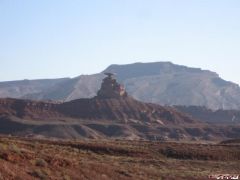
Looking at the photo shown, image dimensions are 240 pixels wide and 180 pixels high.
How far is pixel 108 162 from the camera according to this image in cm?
3666

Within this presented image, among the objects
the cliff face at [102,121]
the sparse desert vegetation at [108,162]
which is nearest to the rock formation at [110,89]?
the cliff face at [102,121]

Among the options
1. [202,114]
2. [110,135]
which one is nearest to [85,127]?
[110,135]

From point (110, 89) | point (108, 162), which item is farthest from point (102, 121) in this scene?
point (108, 162)

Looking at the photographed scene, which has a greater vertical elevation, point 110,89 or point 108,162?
point 110,89

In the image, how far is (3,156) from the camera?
914 inches

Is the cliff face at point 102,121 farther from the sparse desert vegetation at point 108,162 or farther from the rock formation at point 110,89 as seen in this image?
the sparse desert vegetation at point 108,162

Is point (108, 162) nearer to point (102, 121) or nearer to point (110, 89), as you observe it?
point (102, 121)

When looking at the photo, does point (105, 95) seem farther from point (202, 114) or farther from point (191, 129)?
point (202, 114)

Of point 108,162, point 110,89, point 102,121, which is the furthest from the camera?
point 110,89

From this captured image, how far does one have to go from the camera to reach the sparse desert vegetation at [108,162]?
77.4ft

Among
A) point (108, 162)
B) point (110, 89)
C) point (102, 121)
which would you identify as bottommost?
point (102, 121)

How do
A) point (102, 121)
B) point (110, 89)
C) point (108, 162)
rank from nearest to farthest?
point (108, 162) → point (102, 121) → point (110, 89)

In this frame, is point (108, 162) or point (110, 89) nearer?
point (108, 162)

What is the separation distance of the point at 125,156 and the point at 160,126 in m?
83.5
